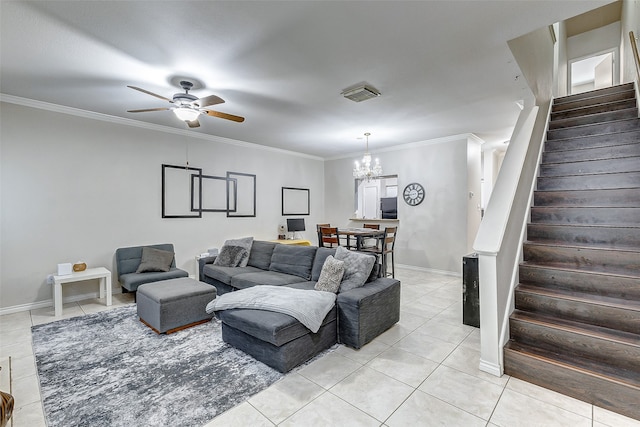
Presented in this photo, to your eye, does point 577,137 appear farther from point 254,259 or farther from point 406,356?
point 254,259

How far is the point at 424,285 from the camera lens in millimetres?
4945

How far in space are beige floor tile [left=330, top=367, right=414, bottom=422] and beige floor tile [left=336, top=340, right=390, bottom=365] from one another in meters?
0.21

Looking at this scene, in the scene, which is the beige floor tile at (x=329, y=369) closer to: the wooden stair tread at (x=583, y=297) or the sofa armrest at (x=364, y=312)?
the sofa armrest at (x=364, y=312)

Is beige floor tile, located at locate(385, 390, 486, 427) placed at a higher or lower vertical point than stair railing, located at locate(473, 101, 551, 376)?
lower

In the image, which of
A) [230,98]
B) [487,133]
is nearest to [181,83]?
[230,98]

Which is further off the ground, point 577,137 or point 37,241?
point 577,137

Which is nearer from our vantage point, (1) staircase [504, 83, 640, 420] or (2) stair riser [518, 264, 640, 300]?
(1) staircase [504, 83, 640, 420]

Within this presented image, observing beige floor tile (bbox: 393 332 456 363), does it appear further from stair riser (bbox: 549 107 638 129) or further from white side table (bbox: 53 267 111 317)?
white side table (bbox: 53 267 111 317)

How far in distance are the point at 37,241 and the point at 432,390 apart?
16.4 feet

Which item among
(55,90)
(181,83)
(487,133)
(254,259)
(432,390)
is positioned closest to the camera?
(432,390)

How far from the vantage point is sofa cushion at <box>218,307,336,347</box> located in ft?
7.42

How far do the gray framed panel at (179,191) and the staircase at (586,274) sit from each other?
5.02 metres

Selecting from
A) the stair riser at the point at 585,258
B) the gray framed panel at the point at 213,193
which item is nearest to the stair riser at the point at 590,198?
the stair riser at the point at 585,258

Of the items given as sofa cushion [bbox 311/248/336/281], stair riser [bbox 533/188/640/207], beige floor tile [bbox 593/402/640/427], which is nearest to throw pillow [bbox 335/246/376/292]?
sofa cushion [bbox 311/248/336/281]
